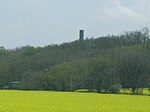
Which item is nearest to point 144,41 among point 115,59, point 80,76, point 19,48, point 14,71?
point 115,59

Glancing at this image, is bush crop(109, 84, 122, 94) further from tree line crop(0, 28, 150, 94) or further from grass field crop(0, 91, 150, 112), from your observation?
grass field crop(0, 91, 150, 112)

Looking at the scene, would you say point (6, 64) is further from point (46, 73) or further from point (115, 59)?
point (115, 59)

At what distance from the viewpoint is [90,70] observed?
93250mm

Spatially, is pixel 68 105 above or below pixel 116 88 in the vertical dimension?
below

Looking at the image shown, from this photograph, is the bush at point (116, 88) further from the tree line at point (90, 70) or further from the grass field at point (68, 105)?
the grass field at point (68, 105)

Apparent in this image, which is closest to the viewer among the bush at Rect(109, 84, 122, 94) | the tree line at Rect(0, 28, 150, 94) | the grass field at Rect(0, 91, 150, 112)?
the grass field at Rect(0, 91, 150, 112)

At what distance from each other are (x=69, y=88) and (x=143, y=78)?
15361mm

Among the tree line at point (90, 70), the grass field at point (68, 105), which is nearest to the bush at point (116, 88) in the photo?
the tree line at point (90, 70)

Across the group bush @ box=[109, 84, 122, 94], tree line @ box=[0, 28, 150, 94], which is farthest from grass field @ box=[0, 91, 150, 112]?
tree line @ box=[0, 28, 150, 94]

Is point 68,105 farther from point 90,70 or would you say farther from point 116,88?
point 90,70

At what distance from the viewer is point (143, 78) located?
88.4 m

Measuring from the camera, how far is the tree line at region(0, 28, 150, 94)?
90125 mm

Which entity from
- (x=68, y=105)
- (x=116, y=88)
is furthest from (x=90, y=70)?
(x=68, y=105)

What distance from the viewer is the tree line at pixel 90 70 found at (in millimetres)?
90125
